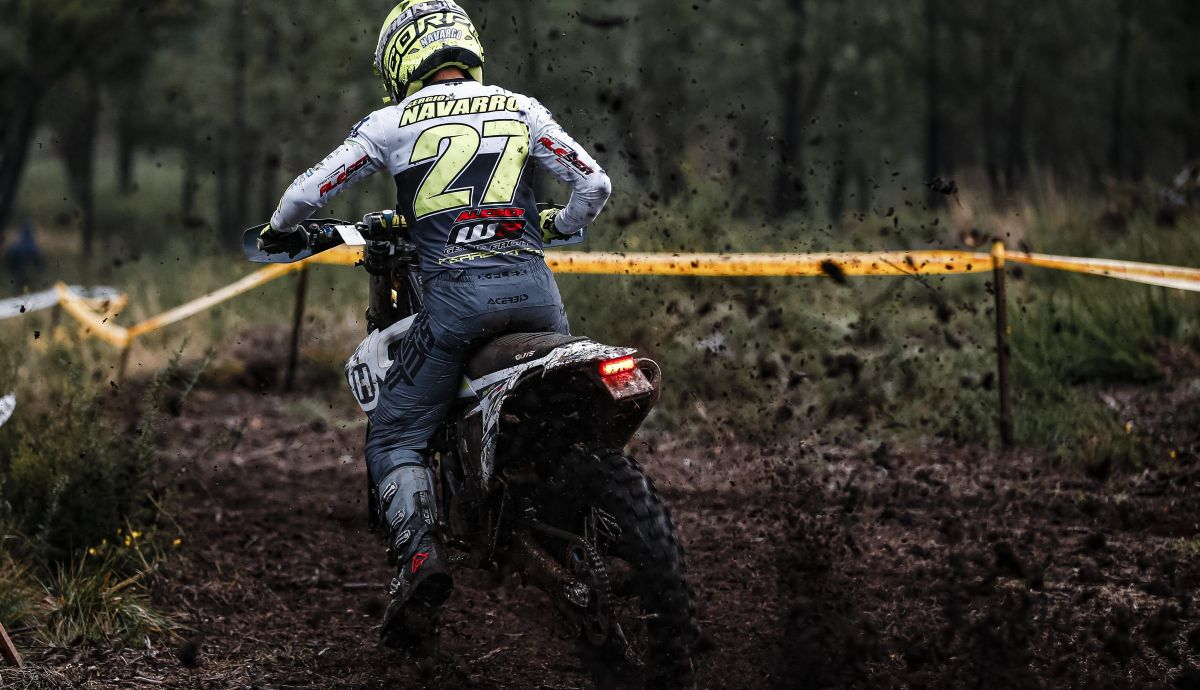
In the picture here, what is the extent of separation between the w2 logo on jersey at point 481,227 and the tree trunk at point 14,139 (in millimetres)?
21000

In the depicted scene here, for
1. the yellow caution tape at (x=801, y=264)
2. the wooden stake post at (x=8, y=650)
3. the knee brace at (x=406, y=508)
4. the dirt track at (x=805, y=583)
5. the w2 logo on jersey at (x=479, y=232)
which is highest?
the w2 logo on jersey at (x=479, y=232)

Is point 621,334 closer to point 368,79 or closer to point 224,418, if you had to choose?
point 224,418

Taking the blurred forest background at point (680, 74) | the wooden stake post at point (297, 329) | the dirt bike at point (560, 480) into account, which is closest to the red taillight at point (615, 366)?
the dirt bike at point (560, 480)

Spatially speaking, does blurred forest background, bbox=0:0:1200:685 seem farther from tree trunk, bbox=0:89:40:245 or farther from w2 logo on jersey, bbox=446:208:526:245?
w2 logo on jersey, bbox=446:208:526:245

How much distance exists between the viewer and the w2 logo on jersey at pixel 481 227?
4.59 m

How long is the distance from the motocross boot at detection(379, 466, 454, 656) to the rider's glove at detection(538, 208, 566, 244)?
3.44 feet

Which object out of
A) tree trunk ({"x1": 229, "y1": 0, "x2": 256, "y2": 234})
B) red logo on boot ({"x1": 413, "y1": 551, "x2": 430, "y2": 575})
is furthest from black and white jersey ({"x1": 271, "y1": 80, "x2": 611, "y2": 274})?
tree trunk ({"x1": 229, "y1": 0, "x2": 256, "y2": 234})

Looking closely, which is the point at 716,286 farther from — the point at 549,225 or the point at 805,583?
the point at 549,225

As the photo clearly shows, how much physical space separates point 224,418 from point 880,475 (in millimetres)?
5003

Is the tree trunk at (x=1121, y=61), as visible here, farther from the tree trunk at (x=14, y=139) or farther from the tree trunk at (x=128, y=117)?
the tree trunk at (x=128, y=117)

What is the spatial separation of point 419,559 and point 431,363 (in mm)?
698

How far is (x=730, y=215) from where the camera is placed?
35.5 ft

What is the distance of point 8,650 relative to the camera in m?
4.55

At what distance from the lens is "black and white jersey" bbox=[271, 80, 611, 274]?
457 centimetres
